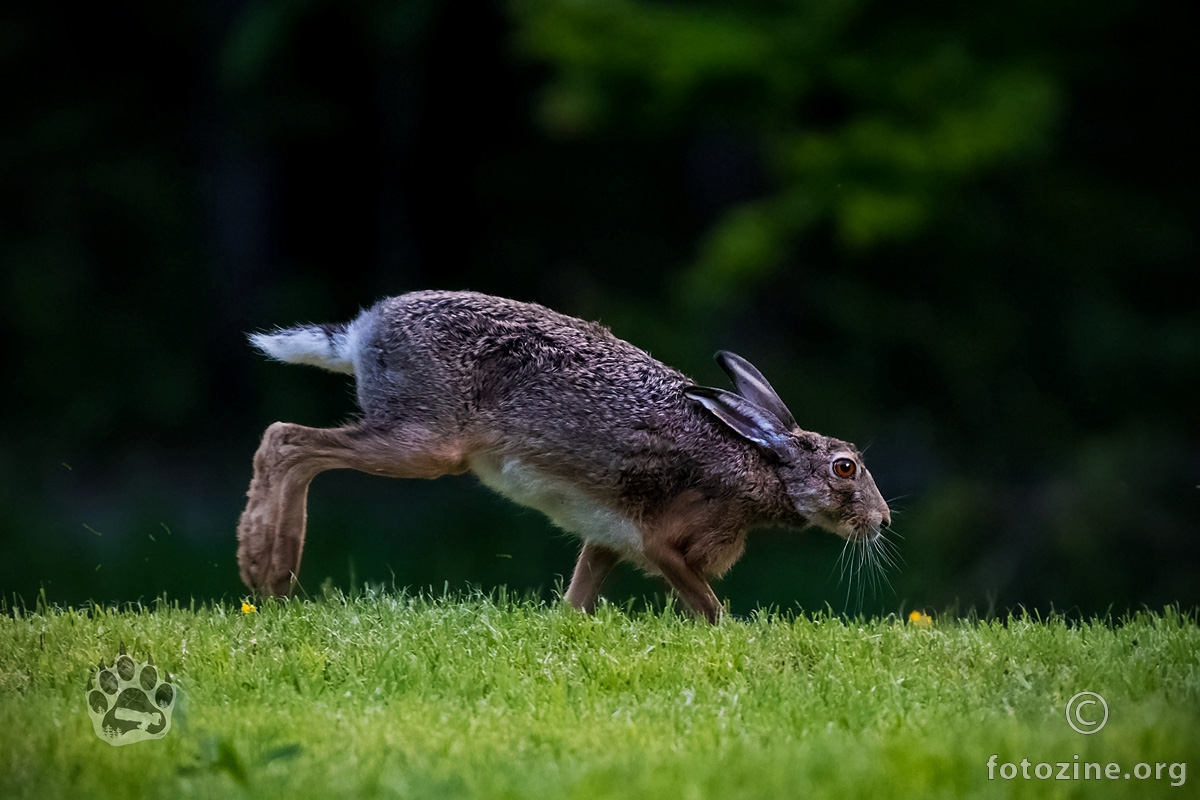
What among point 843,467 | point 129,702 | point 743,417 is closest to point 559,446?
point 743,417

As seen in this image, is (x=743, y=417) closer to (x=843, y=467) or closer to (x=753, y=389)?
(x=753, y=389)

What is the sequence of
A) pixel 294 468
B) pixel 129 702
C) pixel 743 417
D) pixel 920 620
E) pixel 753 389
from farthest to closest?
pixel 753 389 < pixel 743 417 < pixel 294 468 < pixel 920 620 < pixel 129 702

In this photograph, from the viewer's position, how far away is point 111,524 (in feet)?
38.4

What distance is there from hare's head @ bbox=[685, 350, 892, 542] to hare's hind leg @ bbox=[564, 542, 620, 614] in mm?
824

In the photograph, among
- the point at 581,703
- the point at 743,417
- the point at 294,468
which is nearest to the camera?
the point at 581,703

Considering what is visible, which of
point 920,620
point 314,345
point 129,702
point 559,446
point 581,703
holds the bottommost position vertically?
point 920,620

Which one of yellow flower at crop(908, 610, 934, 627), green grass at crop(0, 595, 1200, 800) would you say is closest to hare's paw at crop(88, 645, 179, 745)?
green grass at crop(0, 595, 1200, 800)

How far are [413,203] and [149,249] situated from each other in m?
2.87

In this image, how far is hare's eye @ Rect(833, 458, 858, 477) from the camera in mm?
6770

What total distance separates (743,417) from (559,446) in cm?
88

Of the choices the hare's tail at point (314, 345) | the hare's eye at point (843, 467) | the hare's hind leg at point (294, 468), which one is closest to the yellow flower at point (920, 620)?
the hare's eye at point (843, 467)

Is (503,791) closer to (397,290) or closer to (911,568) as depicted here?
(911,568)

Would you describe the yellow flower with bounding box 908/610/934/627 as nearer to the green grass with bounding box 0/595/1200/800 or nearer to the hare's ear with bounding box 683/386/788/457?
the green grass with bounding box 0/595/1200/800

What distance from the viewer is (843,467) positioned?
6.78m
